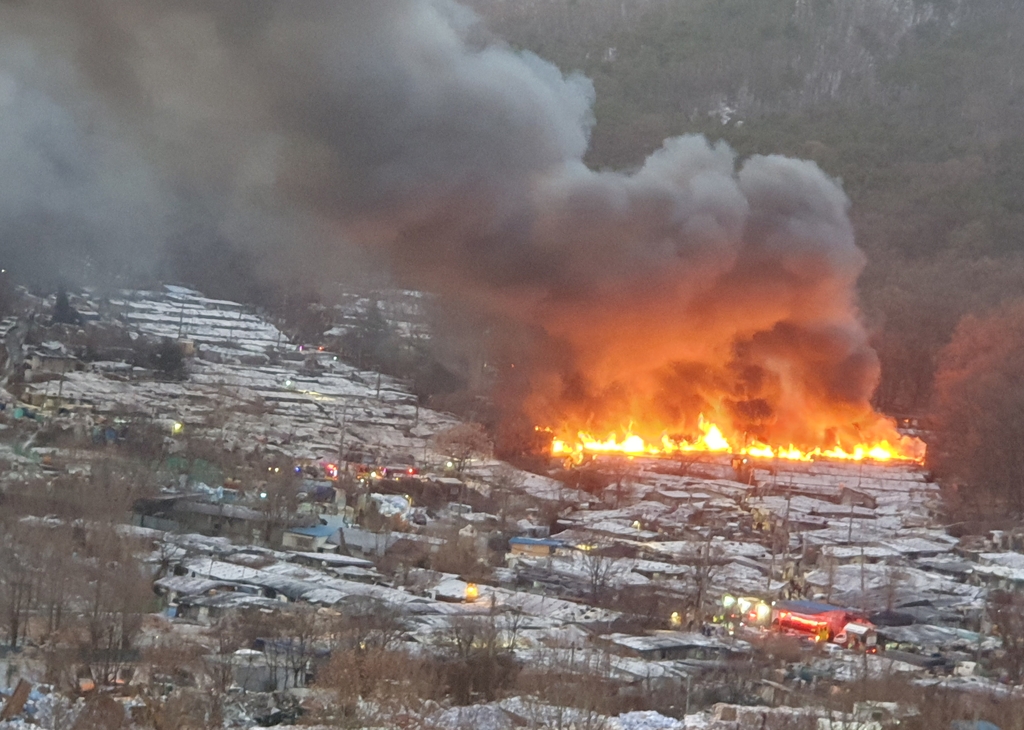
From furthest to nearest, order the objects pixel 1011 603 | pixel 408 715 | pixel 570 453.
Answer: pixel 570 453 < pixel 1011 603 < pixel 408 715

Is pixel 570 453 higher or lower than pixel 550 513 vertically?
higher

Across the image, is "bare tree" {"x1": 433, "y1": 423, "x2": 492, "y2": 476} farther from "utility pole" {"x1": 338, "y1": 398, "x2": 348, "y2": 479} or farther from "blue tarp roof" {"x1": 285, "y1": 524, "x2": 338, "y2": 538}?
"blue tarp roof" {"x1": 285, "y1": 524, "x2": 338, "y2": 538}

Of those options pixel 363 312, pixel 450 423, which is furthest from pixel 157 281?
pixel 450 423

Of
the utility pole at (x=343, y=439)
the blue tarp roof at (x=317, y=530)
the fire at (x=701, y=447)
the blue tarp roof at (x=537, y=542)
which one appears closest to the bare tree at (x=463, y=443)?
the fire at (x=701, y=447)

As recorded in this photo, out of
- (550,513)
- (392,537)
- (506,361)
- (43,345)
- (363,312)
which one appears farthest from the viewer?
(363,312)

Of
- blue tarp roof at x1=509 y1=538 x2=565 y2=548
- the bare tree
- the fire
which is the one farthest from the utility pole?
blue tarp roof at x1=509 y1=538 x2=565 y2=548

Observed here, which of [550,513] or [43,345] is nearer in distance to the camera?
[550,513]

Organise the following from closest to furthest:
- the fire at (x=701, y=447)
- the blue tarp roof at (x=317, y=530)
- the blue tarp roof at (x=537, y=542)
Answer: the blue tarp roof at (x=317, y=530) → the blue tarp roof at (x=537, y=542) → the fire at (x=701, y=447)

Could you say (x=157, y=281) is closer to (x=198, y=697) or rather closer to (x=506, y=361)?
(x=506, y=361)

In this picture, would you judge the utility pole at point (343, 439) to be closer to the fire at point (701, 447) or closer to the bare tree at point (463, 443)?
the bare tree at point (463, 443)
